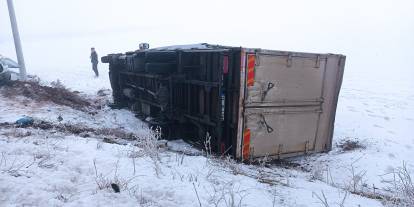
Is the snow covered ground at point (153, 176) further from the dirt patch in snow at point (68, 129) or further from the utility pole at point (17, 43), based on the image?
the utility pole at point (17, 43)

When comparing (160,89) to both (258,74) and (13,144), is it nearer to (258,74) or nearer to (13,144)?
(258,74)

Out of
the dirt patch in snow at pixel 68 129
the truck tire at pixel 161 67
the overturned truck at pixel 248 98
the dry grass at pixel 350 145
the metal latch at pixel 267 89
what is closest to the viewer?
the overturned truck at pixel 248 98

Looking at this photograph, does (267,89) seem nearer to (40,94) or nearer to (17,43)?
(40,94)

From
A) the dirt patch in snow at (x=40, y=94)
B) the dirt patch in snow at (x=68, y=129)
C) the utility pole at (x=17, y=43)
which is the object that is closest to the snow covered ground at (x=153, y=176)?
the dirt patch in snow at (x=68, y=129)

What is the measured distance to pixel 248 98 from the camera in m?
5.46

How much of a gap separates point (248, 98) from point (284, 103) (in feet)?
2.76

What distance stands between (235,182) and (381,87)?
1467cm

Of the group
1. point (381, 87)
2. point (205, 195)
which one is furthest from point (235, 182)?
point (381, 87)

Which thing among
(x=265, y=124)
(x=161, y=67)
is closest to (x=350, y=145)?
(x=265, y=124)

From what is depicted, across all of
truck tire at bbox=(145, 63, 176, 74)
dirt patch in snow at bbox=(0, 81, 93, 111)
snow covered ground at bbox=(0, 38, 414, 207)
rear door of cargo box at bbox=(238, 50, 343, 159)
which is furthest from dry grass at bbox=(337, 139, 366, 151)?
dirt patch in snow at bbox=(0, 81, 93, 111)

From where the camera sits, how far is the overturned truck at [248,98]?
5473mm

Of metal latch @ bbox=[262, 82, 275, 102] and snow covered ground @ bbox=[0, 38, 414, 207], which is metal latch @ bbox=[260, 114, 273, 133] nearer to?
metal latch @ bbox=[262, 82, 275, 102]

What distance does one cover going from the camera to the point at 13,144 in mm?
4242

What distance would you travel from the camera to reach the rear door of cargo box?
5516 mm
